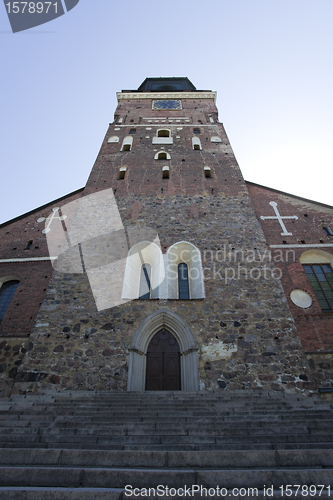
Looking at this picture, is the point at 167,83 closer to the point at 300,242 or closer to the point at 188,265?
the point at 300,242

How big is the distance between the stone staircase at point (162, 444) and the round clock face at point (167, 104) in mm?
Answer: 18518

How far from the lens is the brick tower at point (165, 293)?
7.41 metres

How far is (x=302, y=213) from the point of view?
40.5 feet

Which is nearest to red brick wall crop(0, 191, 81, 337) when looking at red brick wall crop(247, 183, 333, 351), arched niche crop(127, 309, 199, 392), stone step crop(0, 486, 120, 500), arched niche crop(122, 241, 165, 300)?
arched niche crop(122, 241, 165, 300)

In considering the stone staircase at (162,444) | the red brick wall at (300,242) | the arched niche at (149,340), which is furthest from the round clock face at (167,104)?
the stone staircase at (162,444)

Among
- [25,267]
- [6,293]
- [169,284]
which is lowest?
[169,284]

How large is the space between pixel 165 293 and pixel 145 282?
3.84 feet

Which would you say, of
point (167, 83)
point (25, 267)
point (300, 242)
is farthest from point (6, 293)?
point (167, 83)

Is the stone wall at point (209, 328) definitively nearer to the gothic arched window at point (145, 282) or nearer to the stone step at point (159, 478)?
the gothic arched window at point (145, 282)

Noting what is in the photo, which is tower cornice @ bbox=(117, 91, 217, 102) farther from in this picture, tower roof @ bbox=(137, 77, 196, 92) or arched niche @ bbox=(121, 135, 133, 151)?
arched niche @ bbox=(121, 135, 133, 151)

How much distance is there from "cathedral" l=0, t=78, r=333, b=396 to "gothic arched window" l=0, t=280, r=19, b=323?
0.05 meters

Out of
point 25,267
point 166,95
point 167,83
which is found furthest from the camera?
point 167,83

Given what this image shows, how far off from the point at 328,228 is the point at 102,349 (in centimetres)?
1000

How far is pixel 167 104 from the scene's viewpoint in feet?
65.6
